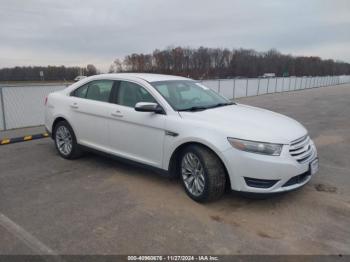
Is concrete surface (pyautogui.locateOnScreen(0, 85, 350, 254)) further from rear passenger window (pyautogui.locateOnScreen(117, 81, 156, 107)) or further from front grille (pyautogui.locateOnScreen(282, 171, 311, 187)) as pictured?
rear passenger window (pyautogui.locateOnScreen(117, 81, 156, 107))

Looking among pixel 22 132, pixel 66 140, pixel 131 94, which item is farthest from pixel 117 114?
pixel 22 132

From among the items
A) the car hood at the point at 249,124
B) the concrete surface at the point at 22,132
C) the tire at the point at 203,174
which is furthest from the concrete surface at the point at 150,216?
the concrete surface at the point at 22,132

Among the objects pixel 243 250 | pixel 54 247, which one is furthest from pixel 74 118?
pixel 243 250

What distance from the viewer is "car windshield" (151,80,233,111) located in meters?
4.45

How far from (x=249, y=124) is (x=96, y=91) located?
275cm

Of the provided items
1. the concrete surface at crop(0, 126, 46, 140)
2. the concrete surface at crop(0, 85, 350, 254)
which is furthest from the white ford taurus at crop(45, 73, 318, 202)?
the concrete surface at crop(0, 126, 46, 140)

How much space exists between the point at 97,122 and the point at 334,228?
361 cm

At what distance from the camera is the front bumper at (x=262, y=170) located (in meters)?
3.53

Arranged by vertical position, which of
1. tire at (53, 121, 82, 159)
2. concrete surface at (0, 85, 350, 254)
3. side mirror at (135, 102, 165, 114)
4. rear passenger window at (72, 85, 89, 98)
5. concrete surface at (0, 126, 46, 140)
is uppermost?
rear passenger window at (72, 85, 89, 98)

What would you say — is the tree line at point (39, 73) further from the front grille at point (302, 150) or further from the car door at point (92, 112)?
the front grille at point (302, 150)

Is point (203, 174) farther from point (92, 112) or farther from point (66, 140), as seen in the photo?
point (66, 140)

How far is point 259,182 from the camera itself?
3.60 metres

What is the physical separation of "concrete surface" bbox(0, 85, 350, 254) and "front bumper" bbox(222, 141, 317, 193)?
34 centimetres

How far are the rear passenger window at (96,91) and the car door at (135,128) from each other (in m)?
0.25
